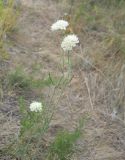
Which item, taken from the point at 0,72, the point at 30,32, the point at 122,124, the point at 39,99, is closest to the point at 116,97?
the point at 122,124

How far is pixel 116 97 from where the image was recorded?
12.2 ft

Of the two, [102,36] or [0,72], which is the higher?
[102,36]

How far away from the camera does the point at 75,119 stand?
11.4ft

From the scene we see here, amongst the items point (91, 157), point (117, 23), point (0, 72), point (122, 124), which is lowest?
point (91, 157)

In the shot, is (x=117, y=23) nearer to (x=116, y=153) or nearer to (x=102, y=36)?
(x=102, y=36)

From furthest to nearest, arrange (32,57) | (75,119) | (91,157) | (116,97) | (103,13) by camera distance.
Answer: (103,13)
(32,57)
(116,97)
(75,119)
(91,157)

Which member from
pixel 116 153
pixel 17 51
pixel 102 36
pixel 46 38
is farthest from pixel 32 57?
pixel 116 153

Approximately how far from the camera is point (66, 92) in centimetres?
377

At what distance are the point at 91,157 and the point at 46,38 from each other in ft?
5.48

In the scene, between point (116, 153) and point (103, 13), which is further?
point (103, 13)

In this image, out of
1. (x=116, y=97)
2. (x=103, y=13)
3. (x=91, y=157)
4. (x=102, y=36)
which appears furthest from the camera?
(x=103, y=13)

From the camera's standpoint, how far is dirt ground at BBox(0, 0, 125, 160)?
321cm

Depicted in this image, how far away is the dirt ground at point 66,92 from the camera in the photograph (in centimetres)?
321

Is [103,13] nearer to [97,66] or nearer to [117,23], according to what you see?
[117,23]
